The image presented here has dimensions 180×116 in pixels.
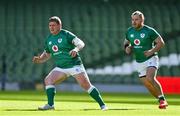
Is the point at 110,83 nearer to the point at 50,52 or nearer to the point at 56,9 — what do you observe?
the point at 56,9

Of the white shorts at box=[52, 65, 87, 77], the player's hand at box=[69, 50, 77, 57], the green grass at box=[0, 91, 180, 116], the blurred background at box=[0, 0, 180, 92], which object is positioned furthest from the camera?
the blurred background at box=[0, 0, 180, 92]

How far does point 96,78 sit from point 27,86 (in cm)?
333

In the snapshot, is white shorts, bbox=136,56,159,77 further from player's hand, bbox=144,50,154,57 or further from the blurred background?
the blurred background

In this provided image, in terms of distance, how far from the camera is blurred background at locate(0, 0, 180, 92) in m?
31.0

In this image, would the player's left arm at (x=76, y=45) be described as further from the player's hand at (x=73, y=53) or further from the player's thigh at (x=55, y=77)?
the player's thigh at (x=55, y=77)

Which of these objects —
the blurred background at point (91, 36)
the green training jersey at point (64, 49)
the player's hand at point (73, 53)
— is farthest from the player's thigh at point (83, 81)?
the blurred background at point (91, 36)

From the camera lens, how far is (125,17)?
116 feet

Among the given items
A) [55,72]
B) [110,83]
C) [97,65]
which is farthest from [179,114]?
[97,65]

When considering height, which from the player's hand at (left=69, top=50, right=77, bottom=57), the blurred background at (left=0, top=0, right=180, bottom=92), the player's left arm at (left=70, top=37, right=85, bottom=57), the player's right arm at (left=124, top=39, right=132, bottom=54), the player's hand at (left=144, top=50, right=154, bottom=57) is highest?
the player's left arm at (left=70, top=37, right=85, bottom=57)

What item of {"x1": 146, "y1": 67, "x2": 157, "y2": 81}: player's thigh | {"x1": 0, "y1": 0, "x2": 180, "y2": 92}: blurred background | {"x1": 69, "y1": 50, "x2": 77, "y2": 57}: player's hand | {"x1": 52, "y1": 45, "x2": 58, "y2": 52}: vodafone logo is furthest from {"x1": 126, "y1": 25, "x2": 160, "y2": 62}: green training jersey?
{"x1": 0, "y1": 0, "x2": 180, "y2": 92}: blurred background

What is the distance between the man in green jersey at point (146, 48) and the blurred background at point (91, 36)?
14954mm

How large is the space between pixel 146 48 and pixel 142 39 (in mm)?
225

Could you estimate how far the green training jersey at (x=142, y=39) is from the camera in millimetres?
14578

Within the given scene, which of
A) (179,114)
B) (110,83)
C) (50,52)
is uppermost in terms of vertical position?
(50,52)
